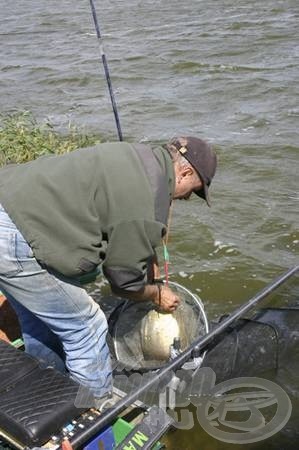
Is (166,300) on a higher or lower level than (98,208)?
lower

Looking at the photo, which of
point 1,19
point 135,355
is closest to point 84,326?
point 135,355

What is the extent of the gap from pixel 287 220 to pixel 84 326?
381 centimetres

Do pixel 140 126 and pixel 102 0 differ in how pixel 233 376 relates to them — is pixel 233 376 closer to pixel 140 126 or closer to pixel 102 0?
pixel 140 126

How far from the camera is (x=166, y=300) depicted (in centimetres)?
370

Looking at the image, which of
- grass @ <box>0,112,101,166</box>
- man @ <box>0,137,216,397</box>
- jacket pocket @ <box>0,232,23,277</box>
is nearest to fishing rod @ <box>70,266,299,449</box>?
man @ <box>0,137,216,397</box>

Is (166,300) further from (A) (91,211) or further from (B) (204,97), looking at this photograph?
(B) (204,97)

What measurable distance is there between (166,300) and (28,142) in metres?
4.07

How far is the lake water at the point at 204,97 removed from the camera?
244 inches

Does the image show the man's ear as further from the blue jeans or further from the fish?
the fish

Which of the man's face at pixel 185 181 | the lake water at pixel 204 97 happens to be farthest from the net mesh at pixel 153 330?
the man's face at pixel 185 181

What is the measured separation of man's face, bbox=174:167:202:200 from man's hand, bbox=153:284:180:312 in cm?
77

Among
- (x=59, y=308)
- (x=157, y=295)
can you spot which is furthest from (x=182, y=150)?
(x=59, y=308)

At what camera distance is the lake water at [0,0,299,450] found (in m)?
6.20

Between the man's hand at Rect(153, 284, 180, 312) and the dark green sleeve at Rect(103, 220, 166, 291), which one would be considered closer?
the dark green sleeve at Rect(103, 220, 166, 291)
